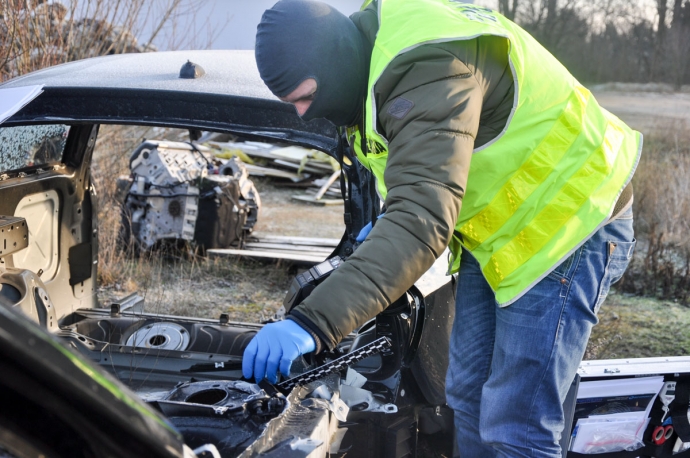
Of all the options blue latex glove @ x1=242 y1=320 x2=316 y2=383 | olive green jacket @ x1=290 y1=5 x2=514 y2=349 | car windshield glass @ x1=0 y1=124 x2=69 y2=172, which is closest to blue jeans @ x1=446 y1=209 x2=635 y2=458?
olive green jacket @ x1=290 y1=5 x2=514 y2=349

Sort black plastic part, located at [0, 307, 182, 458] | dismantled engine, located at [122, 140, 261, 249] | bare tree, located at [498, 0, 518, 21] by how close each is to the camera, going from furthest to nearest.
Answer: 1. bare tree, located at [498, 0, 518, 21]
2. dismantled engine, located at [122, 140, 261, 249]
3. black plastic part, located at [0, 307, 182, 458]

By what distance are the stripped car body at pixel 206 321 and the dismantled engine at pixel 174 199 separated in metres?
2.56

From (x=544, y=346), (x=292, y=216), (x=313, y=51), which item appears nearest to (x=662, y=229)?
(x=292, y=216)

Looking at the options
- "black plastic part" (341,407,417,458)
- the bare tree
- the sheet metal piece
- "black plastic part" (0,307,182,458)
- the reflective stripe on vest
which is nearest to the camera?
"black plastic part" (0,307,182,458)

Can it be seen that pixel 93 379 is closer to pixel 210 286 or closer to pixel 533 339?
pixel 533 339

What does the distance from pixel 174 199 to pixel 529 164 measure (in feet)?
15.9

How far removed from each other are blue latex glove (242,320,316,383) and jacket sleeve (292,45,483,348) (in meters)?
0.04

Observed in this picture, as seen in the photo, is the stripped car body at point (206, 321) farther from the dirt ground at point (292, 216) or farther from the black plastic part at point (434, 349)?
the dirt ground at point (292, 216)

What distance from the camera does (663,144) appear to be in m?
7.66

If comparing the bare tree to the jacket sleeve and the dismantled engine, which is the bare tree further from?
the jacket sleeve

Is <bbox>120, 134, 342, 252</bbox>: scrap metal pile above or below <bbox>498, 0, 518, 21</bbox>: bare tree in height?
below

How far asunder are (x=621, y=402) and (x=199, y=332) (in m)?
1.87

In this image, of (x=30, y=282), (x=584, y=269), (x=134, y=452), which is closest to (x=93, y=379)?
(x=134, y=452)

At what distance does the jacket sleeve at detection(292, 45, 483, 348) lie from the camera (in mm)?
1508
